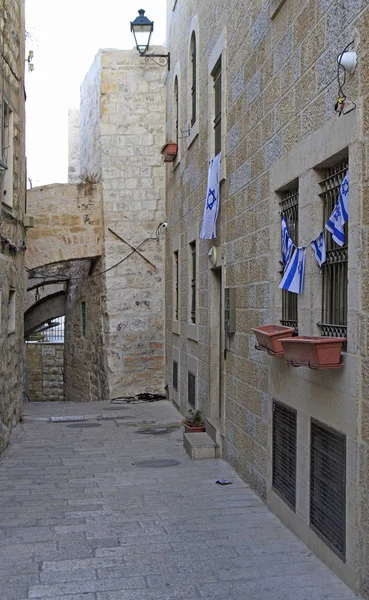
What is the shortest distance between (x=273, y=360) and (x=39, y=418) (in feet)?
22.0

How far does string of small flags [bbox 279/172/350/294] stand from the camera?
418 cm

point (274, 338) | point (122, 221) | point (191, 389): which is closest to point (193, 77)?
point (122, 221)

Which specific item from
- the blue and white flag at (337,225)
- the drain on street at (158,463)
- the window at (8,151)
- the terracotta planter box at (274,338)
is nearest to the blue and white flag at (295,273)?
the terracotta planter box at (274,338)

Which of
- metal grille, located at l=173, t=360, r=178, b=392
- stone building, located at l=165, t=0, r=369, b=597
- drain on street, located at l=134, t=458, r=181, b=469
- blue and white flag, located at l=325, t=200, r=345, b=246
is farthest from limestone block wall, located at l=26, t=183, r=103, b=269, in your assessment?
blue and white flag, located at l=325, t=200, r=345, b=246

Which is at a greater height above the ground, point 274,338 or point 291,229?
point 291,229

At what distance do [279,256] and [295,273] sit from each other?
649 millimetres

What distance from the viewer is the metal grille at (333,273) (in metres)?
4.32

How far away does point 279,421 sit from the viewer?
5570 millimetres

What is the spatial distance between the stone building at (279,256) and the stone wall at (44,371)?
14.1 metres

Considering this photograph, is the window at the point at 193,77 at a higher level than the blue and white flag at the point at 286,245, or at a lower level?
higher

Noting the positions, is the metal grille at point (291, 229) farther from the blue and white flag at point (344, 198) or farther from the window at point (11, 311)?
the window at point (11, 311)

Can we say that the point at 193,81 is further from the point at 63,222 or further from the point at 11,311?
the point at 11,311

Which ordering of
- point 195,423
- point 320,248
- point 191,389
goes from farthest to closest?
point 191,389
point 195,423
point 320,248

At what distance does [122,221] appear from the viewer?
45.0 feet
